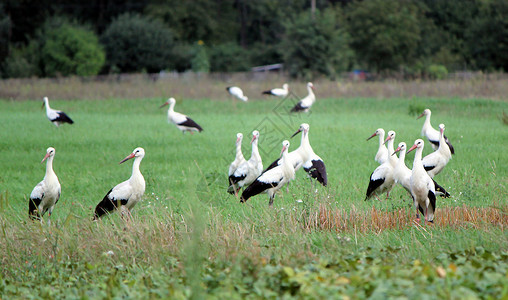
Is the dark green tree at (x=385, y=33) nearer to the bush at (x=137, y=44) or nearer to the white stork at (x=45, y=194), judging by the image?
the bush at (x=137, y=44)

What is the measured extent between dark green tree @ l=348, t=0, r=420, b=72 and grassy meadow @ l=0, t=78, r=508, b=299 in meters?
23.7

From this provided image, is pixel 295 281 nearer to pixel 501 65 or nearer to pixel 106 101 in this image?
pixel 106 101

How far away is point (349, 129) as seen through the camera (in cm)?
1569

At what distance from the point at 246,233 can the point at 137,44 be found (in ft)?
117

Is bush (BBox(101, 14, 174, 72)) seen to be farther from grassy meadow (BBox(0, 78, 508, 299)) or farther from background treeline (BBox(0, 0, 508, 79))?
grassy meadow (BBox(0, 78, 508, 299))

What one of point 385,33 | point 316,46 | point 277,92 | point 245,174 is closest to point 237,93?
point 277,92

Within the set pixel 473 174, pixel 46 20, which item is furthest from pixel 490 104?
pixel 46 20

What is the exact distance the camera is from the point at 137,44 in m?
40.0

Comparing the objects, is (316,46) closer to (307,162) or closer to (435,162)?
(307,162)

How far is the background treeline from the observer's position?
35.2 metres

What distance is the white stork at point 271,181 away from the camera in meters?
7.85

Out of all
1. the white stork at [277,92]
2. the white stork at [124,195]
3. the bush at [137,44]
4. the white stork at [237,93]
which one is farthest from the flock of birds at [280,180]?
the bush at [137,44]

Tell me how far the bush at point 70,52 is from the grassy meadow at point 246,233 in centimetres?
2320

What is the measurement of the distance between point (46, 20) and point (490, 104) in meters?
28.6
